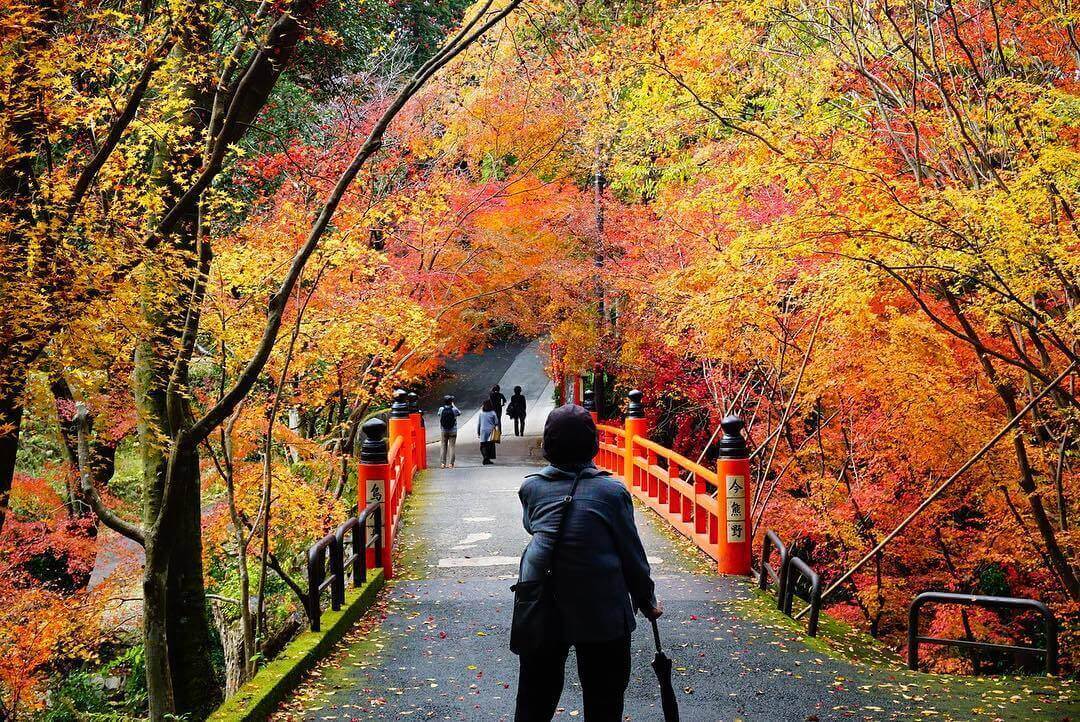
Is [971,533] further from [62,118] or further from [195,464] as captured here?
[62,118]

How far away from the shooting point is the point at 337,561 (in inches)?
317

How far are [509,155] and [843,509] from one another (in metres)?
13.4

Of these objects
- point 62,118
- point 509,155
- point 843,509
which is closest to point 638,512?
point 843,509

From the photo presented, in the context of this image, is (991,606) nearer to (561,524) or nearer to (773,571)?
(773,571)

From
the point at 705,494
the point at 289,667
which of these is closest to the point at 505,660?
the point at 289,667

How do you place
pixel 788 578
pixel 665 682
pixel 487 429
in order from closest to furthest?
1. pixel 665 682
2. pixel 788 578
3. pixel 487 429

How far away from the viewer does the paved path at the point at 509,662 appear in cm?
599

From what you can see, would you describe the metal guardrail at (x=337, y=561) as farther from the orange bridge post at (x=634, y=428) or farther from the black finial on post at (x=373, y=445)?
the orange bridge post at (x=634, y=428)

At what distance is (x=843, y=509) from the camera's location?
14.1 meters

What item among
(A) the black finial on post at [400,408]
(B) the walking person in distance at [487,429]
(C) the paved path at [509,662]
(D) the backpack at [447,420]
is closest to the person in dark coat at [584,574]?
(C) the paved path at [509,662]

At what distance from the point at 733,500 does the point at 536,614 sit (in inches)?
247

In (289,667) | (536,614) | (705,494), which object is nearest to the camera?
(536,614)

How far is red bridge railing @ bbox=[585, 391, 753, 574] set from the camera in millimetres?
9773

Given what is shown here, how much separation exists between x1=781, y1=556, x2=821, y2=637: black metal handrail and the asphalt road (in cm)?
21
